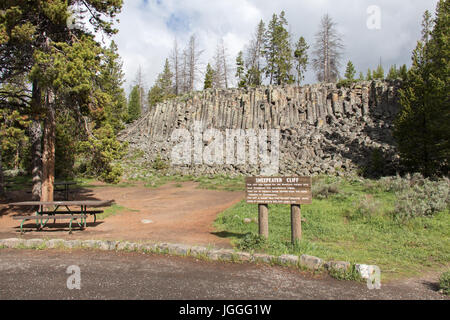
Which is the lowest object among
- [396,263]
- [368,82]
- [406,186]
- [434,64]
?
[396,263]

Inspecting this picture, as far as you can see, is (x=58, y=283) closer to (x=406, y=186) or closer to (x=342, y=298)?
(x=342, y=298)

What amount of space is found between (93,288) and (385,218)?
9635 mm

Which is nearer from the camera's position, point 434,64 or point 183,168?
point 434,64

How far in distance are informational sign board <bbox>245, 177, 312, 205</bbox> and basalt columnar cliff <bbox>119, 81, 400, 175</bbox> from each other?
22.0 metres

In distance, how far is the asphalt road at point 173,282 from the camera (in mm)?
4836

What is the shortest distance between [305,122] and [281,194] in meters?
31.1

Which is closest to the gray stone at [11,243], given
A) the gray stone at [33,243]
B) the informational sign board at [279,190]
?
the gray stone at [33,243]

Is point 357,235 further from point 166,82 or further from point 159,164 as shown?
point 166,82

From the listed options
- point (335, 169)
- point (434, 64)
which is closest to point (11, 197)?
point (335, 169)

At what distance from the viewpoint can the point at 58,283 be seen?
5.26m

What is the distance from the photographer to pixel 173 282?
213 inches

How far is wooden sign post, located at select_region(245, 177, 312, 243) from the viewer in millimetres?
7668

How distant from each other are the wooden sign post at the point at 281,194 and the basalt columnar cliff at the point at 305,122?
22.0 m
